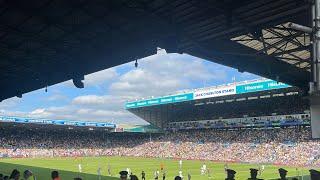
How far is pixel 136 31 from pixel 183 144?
75.2 m

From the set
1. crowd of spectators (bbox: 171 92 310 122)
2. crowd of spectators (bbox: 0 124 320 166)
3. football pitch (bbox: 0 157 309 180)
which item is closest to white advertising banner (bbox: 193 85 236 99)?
crowd of spectators (bbox: 171 92 310 122)

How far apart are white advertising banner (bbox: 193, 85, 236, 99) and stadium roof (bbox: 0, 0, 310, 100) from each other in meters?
59.9

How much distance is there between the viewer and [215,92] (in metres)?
81.0

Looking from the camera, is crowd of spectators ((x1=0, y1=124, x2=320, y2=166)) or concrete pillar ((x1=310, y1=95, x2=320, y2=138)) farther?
→ crowd of spectators ((x1=0, y1=124, x2=320, y2=166))

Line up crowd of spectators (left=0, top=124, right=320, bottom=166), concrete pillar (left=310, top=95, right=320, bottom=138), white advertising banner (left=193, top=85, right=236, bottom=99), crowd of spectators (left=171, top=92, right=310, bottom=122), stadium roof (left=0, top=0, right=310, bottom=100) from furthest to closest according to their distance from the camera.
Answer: white advertising banner (left=193, top=85, right=236, bottom=99) → crowd of spectators (left=171, top=92, right=310, bottom=122) → crowd of spectators (left=0, top=124, right=320, bottom=166) → stadium roof (left=0, top=0, right=310, bottom=100) → concrete pillar (left=310, top=95, right=320, bottom=138)

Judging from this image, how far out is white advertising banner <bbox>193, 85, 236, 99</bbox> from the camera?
256 feet

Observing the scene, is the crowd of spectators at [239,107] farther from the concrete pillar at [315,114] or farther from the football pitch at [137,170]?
the concrete pillar at [315,114]

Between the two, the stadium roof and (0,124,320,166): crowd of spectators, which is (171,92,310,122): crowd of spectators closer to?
(0,124,320,166): crowd of spectators

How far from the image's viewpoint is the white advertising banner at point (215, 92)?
78.0 metres

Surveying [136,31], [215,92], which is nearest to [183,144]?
[215,92]

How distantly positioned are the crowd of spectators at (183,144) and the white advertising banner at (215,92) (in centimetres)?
794

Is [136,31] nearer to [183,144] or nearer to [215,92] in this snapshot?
[215,92]

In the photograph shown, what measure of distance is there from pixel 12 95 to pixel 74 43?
10.5 m

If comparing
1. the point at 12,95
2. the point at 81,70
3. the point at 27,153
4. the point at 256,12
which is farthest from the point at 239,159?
the point at 256,12
